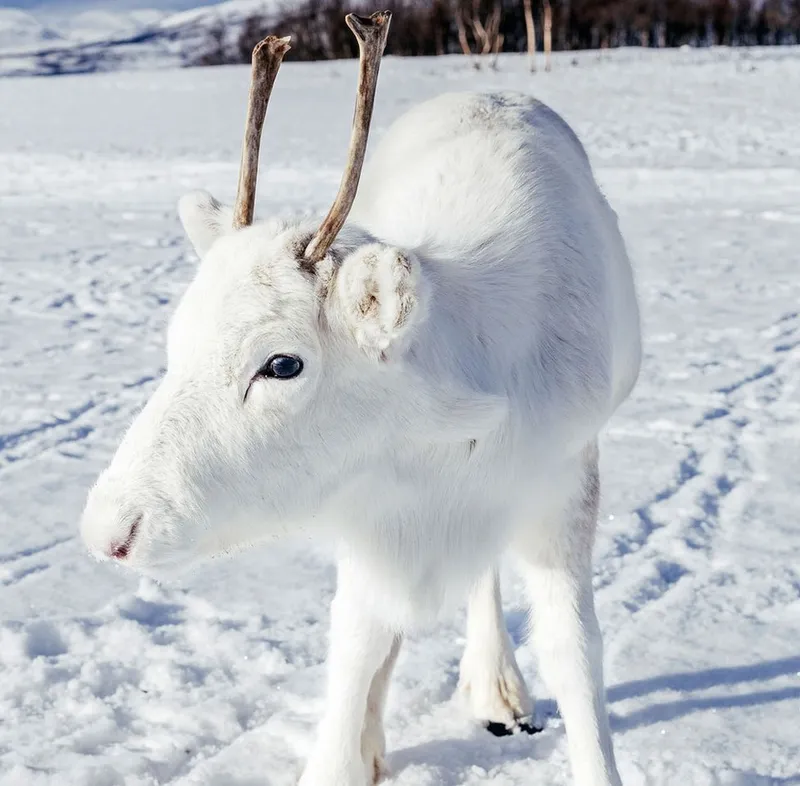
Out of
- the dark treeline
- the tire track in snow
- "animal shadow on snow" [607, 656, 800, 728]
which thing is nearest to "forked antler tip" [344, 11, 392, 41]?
"animal shadow on snow" [607, 656, 800, 728]

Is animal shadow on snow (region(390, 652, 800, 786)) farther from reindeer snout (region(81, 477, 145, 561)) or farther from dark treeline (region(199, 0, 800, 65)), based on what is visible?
dark treeline (region(199, 0, 800, 65))

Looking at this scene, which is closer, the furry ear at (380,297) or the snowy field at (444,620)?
the furry ear at (380,297)

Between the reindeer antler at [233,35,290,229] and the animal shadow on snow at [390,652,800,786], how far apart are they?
154cm

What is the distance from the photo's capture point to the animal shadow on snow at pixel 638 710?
2844 mm

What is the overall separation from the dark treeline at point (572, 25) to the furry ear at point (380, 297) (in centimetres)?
4805

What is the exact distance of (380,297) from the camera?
74.6 inches

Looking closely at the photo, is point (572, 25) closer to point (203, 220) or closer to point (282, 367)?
point (203, 220)

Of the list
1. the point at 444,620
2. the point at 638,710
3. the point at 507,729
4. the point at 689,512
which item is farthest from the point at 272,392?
the point at 689,512

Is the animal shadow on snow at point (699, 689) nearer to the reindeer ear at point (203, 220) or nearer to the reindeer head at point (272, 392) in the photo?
the reindeer head at point (272, 392)

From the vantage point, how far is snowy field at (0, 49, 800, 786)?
2.82 m

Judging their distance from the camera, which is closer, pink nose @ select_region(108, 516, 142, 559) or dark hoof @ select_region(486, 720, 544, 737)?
pink nose @ select_region(108, 516, 142, 559)

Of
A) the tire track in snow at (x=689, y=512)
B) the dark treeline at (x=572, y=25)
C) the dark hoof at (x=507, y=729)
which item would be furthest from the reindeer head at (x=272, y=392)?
the dark treeline at (x=572, y=25)

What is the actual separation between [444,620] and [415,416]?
79cm

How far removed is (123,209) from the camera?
11680 mm
